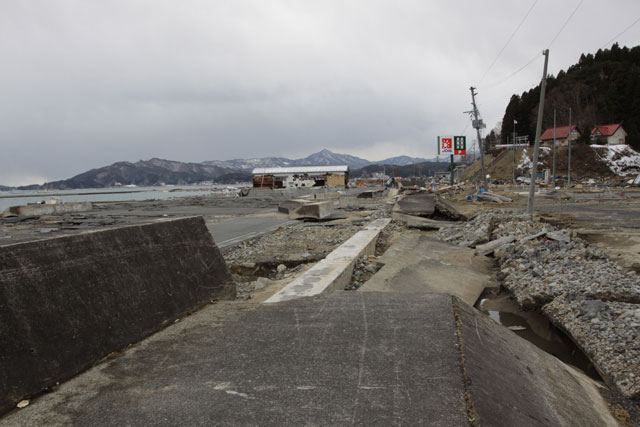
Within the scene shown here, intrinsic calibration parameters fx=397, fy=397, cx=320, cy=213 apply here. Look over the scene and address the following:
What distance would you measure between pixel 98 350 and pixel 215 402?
4.37ft

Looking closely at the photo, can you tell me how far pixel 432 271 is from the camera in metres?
8.21

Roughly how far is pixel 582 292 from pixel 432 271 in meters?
2.69

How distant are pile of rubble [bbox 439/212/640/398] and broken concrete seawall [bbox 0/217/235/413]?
15.2 ft

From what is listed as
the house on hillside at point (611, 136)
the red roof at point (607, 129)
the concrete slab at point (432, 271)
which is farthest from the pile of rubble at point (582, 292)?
the red roof at point (607, 129)

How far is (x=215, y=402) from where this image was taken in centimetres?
247

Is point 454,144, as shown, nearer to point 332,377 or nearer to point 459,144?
point 459,144

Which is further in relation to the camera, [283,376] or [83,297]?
[83,297]

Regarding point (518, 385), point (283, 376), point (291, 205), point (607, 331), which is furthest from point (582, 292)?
point (291, 205)

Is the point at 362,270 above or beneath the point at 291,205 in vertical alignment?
beneath

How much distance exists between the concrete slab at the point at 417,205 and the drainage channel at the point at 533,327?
11760 mm

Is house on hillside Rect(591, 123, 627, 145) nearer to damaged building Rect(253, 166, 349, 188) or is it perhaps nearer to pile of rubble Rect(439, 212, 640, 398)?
damaged building Rect(253, 166, 349, 188)

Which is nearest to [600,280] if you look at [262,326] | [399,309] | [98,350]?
[399,309]

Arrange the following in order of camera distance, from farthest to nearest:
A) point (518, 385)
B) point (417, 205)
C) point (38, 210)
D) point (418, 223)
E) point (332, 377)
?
point (38, 210), point (417, 205), point (418, 223), point (518, 385), point (332, 377)

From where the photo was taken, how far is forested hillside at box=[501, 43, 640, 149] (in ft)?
266
